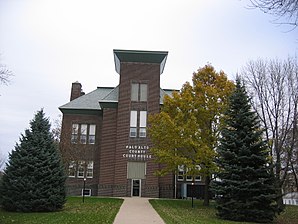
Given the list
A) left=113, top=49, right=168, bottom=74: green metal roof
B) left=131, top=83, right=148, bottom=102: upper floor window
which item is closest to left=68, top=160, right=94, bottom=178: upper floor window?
left=131, top=83, right=148, bottom=102: upper floor window

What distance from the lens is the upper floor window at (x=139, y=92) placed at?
35.3 m

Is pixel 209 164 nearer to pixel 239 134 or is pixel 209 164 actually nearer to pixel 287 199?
pixel 239 134

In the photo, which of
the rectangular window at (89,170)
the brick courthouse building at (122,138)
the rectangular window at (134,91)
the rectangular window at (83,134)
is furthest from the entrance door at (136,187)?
the rectangular window at (134,91)

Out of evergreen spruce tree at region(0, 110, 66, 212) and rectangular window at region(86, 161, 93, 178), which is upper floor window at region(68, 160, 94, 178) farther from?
evergreen spruce tree at region(0, 110, 66, 212)

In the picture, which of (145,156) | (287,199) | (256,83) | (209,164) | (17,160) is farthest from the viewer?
(287,199)

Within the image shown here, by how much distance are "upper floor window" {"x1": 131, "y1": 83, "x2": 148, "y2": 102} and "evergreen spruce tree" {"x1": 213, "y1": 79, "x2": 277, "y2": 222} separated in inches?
692

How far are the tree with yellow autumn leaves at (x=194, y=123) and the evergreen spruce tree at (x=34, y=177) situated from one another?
6948mm

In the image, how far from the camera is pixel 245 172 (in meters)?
17.2

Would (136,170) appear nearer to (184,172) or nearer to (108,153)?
(108,153)

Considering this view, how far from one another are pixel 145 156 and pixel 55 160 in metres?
15.2

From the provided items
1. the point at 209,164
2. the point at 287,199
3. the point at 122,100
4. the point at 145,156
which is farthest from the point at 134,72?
the point at 287,199

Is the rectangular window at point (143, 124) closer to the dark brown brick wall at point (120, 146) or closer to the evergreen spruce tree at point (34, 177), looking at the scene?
the dark brown brick wall at point (120, 146)

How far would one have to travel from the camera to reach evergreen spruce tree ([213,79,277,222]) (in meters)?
16.7

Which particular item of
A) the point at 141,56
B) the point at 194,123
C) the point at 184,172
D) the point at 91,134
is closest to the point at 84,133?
the point at 91,134
